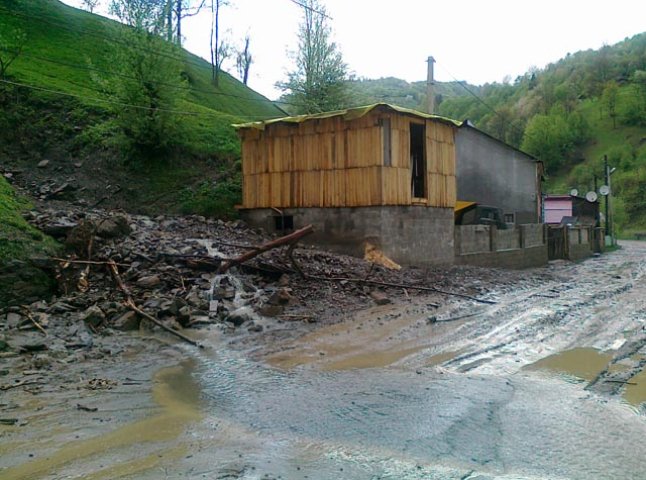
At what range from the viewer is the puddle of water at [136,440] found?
482cm

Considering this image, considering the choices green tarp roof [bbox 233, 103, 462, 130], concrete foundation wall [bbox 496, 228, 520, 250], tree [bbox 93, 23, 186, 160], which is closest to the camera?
green tarp roof [bbox 233, 103, 462, 130]

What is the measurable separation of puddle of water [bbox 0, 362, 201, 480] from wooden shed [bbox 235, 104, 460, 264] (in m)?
10.5

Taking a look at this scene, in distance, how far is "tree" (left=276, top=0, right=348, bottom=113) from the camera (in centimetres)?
3081

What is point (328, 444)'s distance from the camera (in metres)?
5.43

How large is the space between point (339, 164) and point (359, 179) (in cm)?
94

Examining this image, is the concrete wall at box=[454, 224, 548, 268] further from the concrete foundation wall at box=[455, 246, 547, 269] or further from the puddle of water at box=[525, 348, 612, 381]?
the puddle of water at box=[525, 348, 612, 381]

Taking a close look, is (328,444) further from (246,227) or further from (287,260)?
(246,227)

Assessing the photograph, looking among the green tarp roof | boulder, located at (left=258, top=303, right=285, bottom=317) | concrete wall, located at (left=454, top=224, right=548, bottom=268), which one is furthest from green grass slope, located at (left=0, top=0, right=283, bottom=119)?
boulder, located at (left=258, top=303, right=285, bottom=317)

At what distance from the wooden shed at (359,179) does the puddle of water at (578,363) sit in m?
8.24

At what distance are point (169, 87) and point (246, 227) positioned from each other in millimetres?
6759

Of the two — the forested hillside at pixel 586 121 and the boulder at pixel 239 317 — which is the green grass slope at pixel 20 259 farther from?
the forested hillside at pixel 586 121

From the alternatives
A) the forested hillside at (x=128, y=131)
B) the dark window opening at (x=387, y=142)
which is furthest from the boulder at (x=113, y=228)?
the dark window opening at (x=387, y=142)

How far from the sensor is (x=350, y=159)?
17297mm

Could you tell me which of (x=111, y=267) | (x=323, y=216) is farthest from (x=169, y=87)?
(x=111, y=267)
